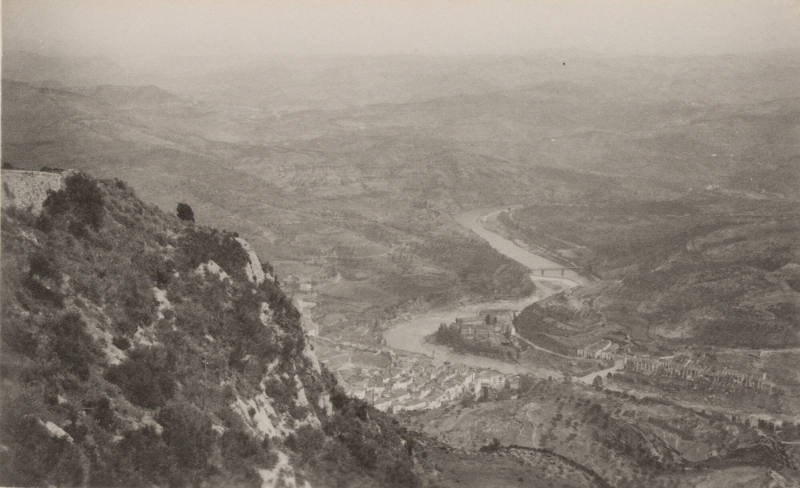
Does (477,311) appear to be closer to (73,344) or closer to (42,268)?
(42,268)

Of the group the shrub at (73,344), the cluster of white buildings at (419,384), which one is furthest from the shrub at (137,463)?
the cluster of white buildings at (419,384)

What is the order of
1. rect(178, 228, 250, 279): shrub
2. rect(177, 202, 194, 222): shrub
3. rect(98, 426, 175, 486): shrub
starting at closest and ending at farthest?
rect(98, 426, 175, 486): shrub, rect(178, 228, 250, 279): shrub, rect(177, 202, 194, 222): shrub

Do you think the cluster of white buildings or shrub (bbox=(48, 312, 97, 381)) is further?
the cluster of white buildings

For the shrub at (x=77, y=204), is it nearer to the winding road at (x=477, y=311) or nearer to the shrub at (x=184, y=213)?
the shrub at (x=184, y=213)

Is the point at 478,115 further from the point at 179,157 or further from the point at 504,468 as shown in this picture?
the point at 504,468

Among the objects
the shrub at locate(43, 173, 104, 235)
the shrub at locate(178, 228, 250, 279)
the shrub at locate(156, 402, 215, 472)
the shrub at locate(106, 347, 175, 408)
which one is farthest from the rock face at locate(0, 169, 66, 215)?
the shrub at locate(156, 402, 215, 472)

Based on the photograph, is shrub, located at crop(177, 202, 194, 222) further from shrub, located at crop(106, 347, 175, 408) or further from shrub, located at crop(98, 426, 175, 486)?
shrub, located at crop(98, 426, 175, 486)

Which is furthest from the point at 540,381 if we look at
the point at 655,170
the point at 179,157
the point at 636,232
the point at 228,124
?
the point at 228,124
